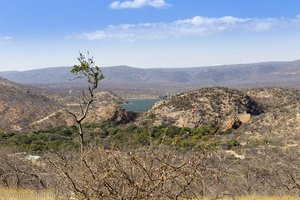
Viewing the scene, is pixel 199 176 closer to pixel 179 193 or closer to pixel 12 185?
pixel 179 193

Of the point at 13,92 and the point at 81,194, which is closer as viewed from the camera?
the point at 81,194

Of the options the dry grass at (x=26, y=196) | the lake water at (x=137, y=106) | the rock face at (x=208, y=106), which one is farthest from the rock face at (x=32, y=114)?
the dry grass at (x=26, y=196)

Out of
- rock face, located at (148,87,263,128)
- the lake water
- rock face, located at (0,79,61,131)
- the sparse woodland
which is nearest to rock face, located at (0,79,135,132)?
rock face, located at (0,79,61,131)

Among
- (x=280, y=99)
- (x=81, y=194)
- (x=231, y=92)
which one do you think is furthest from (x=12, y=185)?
(x=280, y=99)

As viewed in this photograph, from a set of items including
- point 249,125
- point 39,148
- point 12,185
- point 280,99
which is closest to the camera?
point 12,185

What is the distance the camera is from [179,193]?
5.99m

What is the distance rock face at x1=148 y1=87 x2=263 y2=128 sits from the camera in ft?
197

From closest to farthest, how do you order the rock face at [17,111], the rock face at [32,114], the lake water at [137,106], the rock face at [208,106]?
1. the rock face at [208,106]
2. the rock face at [32,114]
3. the rock face at [17,111]
4. the lake water at [137,106]

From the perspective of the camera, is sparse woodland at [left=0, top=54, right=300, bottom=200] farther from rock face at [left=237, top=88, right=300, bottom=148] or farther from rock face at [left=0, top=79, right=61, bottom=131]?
rock face at [left=0, top=79, right=61, bottom=131]

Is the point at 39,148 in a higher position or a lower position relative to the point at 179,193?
lower

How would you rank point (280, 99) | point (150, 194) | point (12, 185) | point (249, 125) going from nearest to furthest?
point (150, 194), point (12, 185), point (249, 125), point (280, 99)

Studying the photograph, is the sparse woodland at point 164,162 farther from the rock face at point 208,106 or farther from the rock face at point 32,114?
the rock face at point 32,114

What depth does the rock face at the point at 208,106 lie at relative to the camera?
60197 millimetres

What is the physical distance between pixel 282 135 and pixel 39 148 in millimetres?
25302
